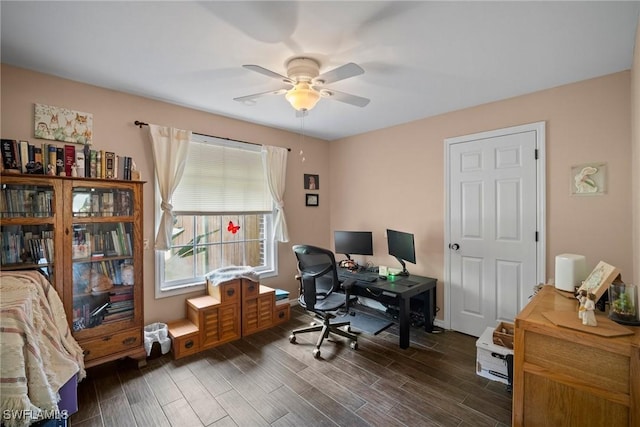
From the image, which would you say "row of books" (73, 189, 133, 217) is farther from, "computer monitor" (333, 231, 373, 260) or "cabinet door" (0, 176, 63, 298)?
"computer monitor" (333, 231, 373, 260)

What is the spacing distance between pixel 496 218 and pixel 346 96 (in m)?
1.96

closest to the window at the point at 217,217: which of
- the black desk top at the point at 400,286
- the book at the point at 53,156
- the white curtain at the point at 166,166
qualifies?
the white curtain at the point at 166,166

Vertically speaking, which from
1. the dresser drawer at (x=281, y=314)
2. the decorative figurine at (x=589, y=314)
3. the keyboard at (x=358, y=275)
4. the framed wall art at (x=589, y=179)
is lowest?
the dresser drawer at (x=281, y=314)

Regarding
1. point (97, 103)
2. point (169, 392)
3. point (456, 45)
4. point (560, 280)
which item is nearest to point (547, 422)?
point (560, 280)

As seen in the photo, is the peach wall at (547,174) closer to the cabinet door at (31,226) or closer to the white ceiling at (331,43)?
the white ceiling at (331,43)

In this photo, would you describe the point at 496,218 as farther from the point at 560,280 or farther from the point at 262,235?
the point at 262,235

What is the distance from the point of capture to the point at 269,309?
10.7ft

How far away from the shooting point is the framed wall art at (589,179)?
2291 millimetres

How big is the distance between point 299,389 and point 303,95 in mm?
Result: 2177

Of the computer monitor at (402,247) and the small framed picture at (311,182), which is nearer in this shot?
the computer monitor at (402,247)

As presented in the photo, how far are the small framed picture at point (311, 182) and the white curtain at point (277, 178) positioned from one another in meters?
0.44

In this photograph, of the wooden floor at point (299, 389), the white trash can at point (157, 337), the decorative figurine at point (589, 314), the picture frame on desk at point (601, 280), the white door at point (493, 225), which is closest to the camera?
the decorative figurine at point (589, 314)

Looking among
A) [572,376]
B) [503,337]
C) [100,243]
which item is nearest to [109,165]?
[100,243]

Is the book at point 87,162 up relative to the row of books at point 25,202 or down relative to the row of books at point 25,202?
up
